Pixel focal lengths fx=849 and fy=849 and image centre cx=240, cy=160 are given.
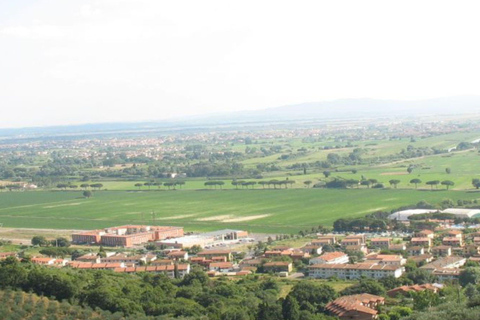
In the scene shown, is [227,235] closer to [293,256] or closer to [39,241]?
[293,256]

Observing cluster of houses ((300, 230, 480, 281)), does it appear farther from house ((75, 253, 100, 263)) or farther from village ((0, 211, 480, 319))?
house ((75, 253, 100, 263))

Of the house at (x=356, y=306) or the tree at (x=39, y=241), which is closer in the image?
the house at (x=356, y=306)

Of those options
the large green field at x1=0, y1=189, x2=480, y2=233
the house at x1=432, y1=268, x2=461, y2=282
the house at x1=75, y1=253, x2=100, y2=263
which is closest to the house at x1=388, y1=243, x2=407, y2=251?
the house at x1=432, y1=268, x2=461, y2=282

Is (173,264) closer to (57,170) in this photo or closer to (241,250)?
(241,250)

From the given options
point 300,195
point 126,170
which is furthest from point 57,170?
point 300,195

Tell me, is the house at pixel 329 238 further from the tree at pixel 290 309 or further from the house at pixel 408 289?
the tree at pixel 290 309

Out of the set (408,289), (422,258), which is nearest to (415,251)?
(422,258)

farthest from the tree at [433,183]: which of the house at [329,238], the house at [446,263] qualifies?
the house at [446,263]
